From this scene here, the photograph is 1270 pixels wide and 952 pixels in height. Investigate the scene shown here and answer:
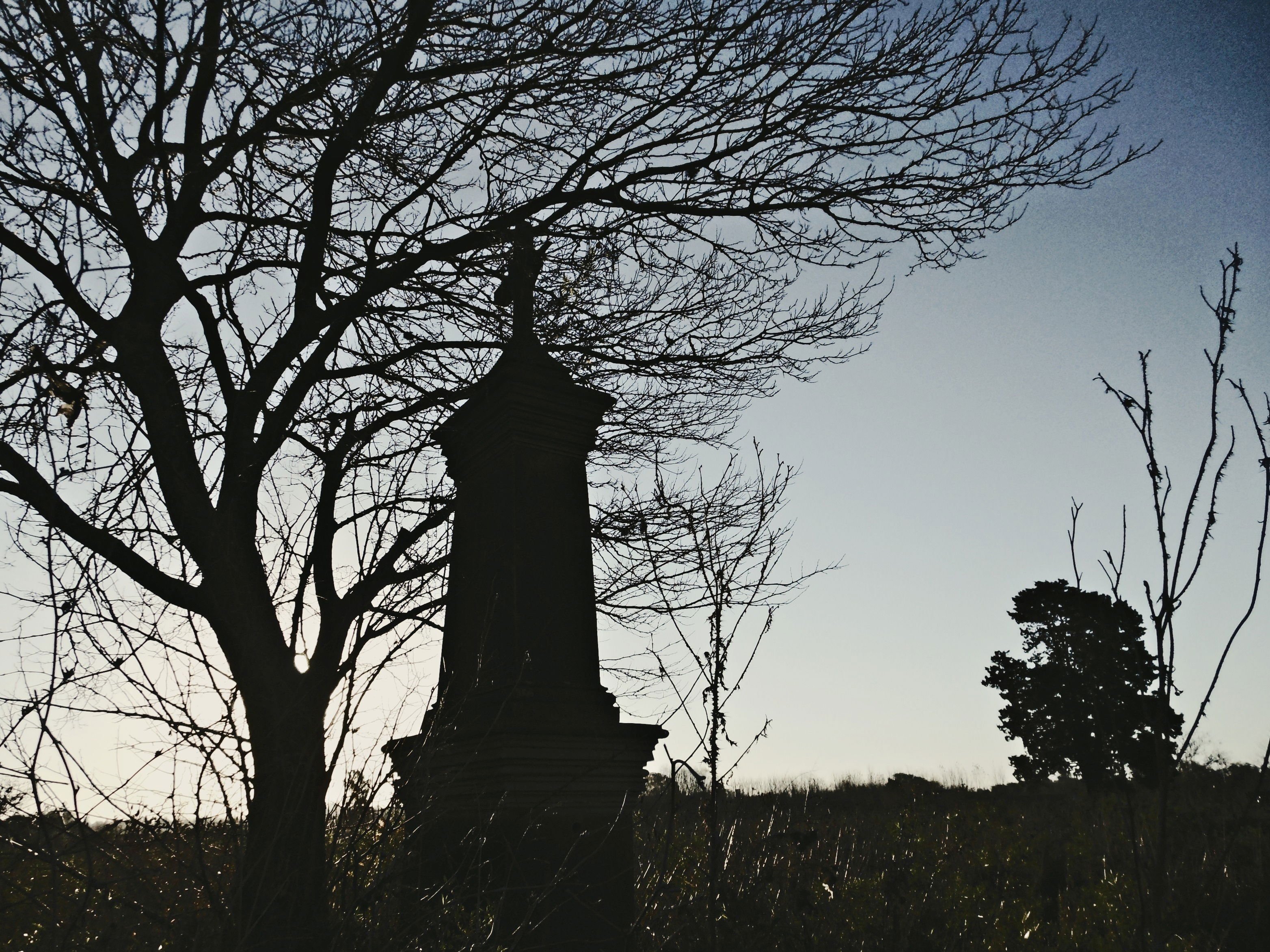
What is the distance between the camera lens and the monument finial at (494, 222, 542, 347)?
4941 millimetres

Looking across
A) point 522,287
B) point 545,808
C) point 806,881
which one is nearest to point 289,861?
point 545,808

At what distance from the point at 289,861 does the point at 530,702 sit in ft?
3.67

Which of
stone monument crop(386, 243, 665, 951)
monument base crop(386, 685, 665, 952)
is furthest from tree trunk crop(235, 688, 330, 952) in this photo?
monument base crop(386, 685, 665, 952)

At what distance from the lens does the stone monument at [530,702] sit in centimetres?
372

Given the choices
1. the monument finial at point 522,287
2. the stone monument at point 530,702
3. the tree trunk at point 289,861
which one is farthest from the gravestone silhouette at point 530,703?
the tree trunk at point 289,861

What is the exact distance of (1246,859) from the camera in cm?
816

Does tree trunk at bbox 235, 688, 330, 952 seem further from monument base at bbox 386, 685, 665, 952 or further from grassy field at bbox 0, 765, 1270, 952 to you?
monument base at bbox 386, 685, 665, 952

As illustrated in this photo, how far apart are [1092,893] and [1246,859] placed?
3.06m

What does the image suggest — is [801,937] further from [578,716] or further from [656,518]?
[656,518]

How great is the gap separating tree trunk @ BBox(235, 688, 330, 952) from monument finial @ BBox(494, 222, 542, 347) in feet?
7.40

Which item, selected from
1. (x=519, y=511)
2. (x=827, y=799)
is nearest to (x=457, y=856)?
(x=519, y=511)

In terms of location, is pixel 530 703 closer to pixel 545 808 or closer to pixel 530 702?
pixel 530 702

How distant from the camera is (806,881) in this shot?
625cm

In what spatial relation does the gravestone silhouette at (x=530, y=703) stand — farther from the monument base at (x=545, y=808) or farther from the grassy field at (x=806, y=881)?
the grassy field at (x=806, y=881)
